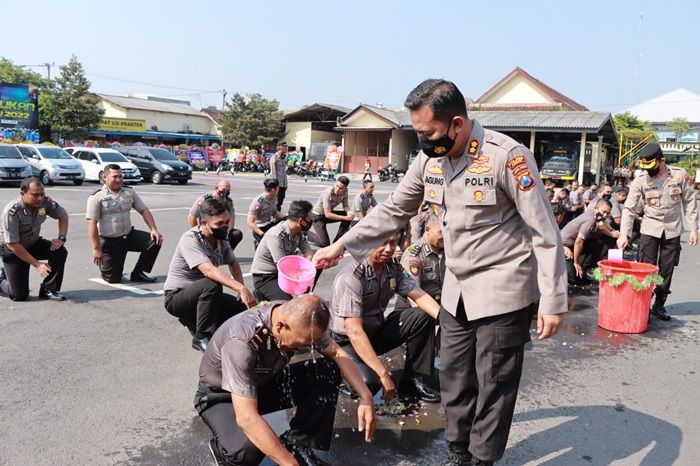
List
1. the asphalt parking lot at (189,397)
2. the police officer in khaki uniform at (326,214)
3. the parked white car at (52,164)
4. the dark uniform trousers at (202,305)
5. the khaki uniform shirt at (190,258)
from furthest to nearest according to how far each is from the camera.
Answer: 1. the parked white car at (52,164)
2. the police officer in khaki uniform at (326,214)
3. the khaki uniform shirt at (190,258)
4. the dark uniform trousers at (202,305)
5. the asphalt parking lot at (189,397)

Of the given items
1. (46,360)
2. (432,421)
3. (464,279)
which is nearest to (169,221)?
(46,360)

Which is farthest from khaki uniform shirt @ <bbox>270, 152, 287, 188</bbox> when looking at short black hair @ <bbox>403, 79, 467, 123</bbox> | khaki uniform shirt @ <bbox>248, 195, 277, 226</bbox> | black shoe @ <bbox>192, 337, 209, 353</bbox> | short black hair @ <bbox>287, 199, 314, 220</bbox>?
short black hair @ <bbox>403, 79, 467, 123</bbox>

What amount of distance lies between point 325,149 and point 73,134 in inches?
599

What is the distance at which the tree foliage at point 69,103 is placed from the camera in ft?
112

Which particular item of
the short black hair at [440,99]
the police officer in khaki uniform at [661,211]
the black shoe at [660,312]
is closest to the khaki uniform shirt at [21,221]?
the short black hair at [440,99]

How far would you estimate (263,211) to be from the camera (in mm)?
8398

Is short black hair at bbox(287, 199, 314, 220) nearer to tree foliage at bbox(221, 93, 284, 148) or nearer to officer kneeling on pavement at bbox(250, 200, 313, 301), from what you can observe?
officer kneeling on pavement at bbox(250, 200, 313, 301)

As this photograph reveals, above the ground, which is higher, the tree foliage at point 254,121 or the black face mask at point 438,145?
the tree foliage at point 254,121

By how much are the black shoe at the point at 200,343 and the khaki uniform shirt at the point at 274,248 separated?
2.80 feet

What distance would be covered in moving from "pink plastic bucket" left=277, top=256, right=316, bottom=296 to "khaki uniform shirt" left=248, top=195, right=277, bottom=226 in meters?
4.17

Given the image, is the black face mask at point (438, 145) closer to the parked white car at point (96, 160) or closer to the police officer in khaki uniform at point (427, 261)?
the police officer in khaki uniform at point (427, 261)

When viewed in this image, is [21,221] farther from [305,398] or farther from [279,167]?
[279,167]

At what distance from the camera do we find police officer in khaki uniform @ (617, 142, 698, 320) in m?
5.95

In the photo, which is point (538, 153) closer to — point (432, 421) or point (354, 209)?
point (354, 209)
